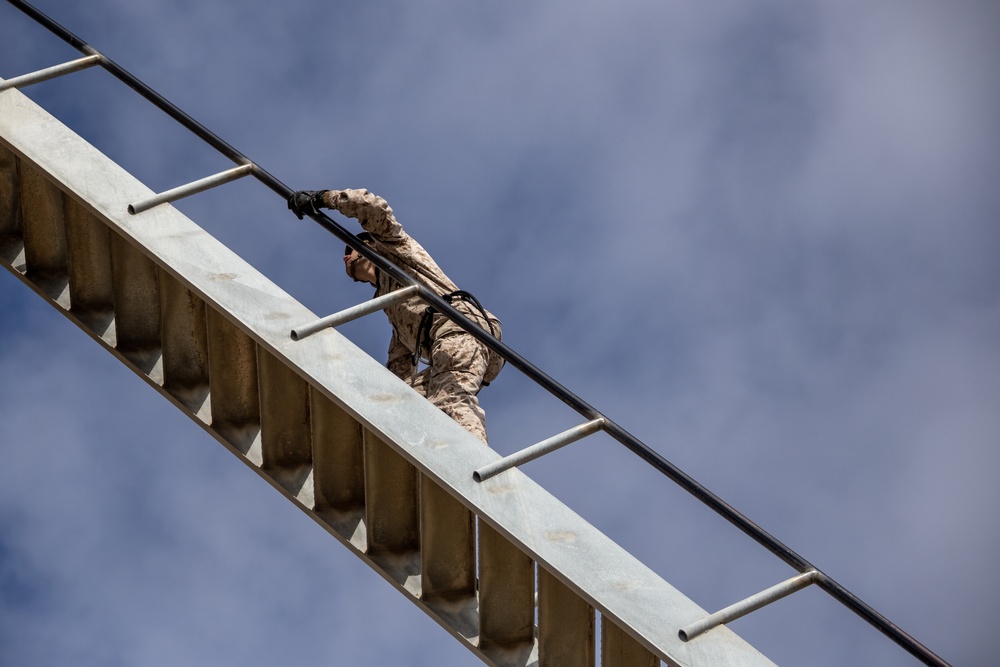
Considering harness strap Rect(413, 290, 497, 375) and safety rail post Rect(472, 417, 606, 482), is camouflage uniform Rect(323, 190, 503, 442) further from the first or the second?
safety rail post Rect(472, 417, 606, 482)

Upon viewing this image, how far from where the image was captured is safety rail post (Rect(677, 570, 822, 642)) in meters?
8.36

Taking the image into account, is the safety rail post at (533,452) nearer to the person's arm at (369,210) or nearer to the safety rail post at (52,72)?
the person's arm at (369,210)

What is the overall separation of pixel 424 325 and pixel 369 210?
0.88 metres

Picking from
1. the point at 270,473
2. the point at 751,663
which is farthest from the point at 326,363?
the point at 751,663

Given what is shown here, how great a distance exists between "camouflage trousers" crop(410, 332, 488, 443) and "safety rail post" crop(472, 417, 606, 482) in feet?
5.40

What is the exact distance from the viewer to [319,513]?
32.6ft

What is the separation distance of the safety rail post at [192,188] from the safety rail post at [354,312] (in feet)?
4.29

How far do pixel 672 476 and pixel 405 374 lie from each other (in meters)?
3.38

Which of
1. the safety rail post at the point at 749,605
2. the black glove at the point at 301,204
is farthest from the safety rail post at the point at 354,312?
the safety rail post at the point at 749,605

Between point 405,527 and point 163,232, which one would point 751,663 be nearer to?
point 405,527

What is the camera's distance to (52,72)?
10.8 meters

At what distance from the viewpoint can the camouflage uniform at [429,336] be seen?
10.8 meters

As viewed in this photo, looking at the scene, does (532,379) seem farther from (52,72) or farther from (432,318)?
(52,72)

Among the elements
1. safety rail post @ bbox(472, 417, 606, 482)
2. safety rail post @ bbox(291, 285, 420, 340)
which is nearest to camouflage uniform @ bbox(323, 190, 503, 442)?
safety rail post @ bbox(291, 285, 420, 340)
